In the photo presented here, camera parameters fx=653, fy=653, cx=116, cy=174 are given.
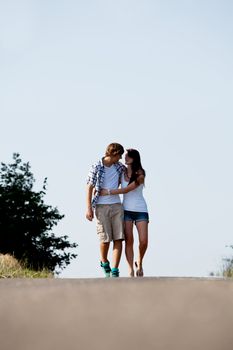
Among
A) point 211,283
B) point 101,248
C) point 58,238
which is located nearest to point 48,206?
point 58,238

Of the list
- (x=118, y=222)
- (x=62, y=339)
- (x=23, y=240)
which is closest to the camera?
(x=62, y=339)

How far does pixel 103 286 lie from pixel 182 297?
0.16 meters

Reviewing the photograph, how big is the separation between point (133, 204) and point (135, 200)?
0.05 meters

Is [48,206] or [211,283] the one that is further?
[48,206]

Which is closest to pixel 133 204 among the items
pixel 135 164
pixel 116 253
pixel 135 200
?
pixel 135 200

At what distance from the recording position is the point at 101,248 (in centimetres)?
798

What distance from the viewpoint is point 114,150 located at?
7.81 meters

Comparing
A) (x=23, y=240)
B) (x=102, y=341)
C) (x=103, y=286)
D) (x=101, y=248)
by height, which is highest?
(x=23, y=240)

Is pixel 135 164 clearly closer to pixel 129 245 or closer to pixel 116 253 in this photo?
pixel 129 245

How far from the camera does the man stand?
7785mm

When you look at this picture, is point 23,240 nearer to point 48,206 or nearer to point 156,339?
point 48,206

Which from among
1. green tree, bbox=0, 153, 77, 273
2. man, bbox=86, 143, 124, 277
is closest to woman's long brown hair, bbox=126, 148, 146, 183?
man, bbox=86, 143, 124, 277

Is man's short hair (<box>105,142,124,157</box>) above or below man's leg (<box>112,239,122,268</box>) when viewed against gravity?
above

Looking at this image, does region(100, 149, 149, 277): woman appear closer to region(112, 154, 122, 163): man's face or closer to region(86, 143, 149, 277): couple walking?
region(86, 143, 149, 277): couple walking
